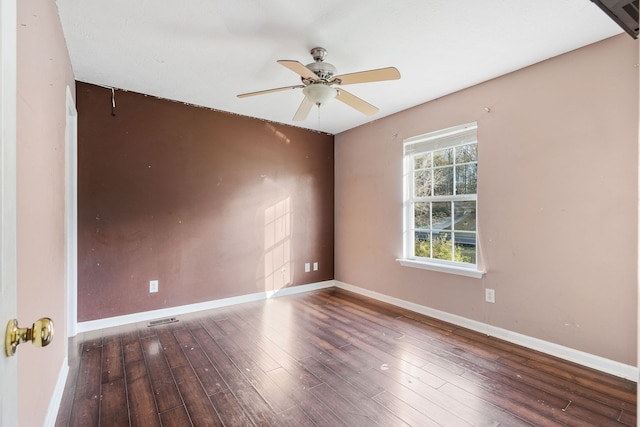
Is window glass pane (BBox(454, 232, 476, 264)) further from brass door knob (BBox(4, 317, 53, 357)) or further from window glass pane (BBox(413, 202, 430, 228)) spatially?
brass door knob (BBox(4, 317, 53, 357))

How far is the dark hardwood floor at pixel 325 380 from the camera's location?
1675mm

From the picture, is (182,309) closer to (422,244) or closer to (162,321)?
(162,321)

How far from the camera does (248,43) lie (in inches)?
85.7

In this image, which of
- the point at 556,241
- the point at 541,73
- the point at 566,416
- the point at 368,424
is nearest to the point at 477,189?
the point at 556,241

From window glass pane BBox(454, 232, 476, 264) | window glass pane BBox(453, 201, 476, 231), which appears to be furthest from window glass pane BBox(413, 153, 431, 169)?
window glass pane BBox(454, 232, 476, 264)

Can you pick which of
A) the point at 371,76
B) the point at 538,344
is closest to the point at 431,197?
the point at 538,344

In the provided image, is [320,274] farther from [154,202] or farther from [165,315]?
[154,202]

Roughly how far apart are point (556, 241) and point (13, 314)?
9.94 ft

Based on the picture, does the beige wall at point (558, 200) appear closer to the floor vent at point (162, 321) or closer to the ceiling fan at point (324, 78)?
the ceiling fan at point (324, 78)

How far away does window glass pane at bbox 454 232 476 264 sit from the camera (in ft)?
9.65

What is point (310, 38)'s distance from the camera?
6.94 feet

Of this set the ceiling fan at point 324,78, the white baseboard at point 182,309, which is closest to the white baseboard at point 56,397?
the white baseboard at point 182,309

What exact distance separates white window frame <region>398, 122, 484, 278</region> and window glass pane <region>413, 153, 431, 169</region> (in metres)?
0.04

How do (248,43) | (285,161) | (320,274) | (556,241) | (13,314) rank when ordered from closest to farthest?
(13,314) < (248,43) < (556,241) < (285,161) < (320,274)
